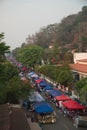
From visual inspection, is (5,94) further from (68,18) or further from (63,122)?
(68,18)

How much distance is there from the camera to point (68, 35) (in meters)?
63.6

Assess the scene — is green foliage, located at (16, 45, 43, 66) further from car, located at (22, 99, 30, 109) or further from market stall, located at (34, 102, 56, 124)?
market stall, located at (34, 102, 56, 124)

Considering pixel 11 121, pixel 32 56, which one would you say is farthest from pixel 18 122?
pixel 32 56

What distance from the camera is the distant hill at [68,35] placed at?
51.8 metres

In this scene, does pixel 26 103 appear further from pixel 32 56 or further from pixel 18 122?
pixel 32 56

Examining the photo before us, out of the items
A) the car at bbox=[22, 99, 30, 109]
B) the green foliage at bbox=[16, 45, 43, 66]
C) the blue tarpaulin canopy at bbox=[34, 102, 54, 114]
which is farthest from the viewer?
the green foliage at bbox=[16, 45, 43, 66]

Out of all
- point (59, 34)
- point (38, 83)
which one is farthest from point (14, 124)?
point (59, 34)

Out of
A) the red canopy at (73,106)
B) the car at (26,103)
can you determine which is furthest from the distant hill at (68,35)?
the red canopy at (73,106)

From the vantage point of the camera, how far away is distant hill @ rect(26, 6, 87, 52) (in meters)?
51.8

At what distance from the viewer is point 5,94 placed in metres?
17.8

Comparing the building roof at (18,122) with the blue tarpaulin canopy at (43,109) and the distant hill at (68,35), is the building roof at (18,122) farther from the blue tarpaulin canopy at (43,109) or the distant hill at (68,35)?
the distant hill at (68,35)

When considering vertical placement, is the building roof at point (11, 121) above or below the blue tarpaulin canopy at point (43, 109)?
above

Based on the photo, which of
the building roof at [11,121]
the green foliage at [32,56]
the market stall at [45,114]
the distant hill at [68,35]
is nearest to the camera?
the building roof at [11,121]

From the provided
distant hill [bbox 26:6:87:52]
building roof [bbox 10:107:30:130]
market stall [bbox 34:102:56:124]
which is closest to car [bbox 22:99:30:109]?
market stall [bbox 34:102:56:124]
